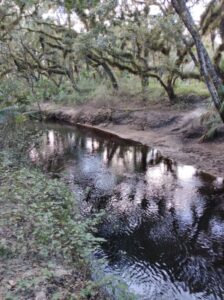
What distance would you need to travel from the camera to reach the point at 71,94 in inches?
1014

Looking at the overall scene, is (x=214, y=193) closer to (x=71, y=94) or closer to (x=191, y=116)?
(x=191, y=116)

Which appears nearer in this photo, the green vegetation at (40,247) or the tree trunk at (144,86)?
the green vegetation at (40,247)

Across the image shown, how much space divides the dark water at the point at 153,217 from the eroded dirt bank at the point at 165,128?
Answer: 72 cm

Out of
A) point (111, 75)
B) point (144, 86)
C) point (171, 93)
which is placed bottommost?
point (171, 93)

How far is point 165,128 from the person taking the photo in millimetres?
15992

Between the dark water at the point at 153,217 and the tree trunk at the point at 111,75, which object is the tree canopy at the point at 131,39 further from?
the dark water at the point at 153,217

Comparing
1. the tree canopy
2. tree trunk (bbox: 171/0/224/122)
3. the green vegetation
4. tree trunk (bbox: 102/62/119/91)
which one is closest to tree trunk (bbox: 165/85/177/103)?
the tree canopy

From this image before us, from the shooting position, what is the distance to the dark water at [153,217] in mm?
5305

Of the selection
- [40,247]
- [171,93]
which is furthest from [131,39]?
[40,247]

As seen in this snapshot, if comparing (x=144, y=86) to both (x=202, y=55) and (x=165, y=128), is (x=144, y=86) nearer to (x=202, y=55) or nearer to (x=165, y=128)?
(x=165, y=128)

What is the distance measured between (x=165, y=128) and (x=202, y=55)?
6.71 metres

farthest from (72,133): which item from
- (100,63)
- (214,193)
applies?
(214,193)

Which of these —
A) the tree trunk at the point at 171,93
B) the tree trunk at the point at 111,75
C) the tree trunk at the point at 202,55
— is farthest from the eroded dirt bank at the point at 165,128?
the tree trunk at the point at 111,75

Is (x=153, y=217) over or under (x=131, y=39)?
under
